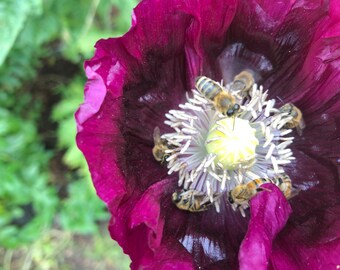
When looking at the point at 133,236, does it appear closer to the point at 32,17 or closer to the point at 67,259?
the point at 32,17

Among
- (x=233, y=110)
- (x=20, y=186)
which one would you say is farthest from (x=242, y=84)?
(x=20, y=186)

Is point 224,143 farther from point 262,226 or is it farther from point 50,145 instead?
point 50,145

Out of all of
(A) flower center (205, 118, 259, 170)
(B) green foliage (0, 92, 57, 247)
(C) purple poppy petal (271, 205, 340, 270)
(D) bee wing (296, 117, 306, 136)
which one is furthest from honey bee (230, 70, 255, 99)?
(B) green foliage (0, 92, 57, 247)

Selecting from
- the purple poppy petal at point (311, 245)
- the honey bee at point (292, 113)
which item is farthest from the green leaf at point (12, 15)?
the purple poppy petal at point (311, 245)

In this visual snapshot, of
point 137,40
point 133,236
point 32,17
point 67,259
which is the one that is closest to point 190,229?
point 133,236

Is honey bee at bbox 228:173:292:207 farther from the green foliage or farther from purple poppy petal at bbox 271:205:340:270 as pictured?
the green foliage
